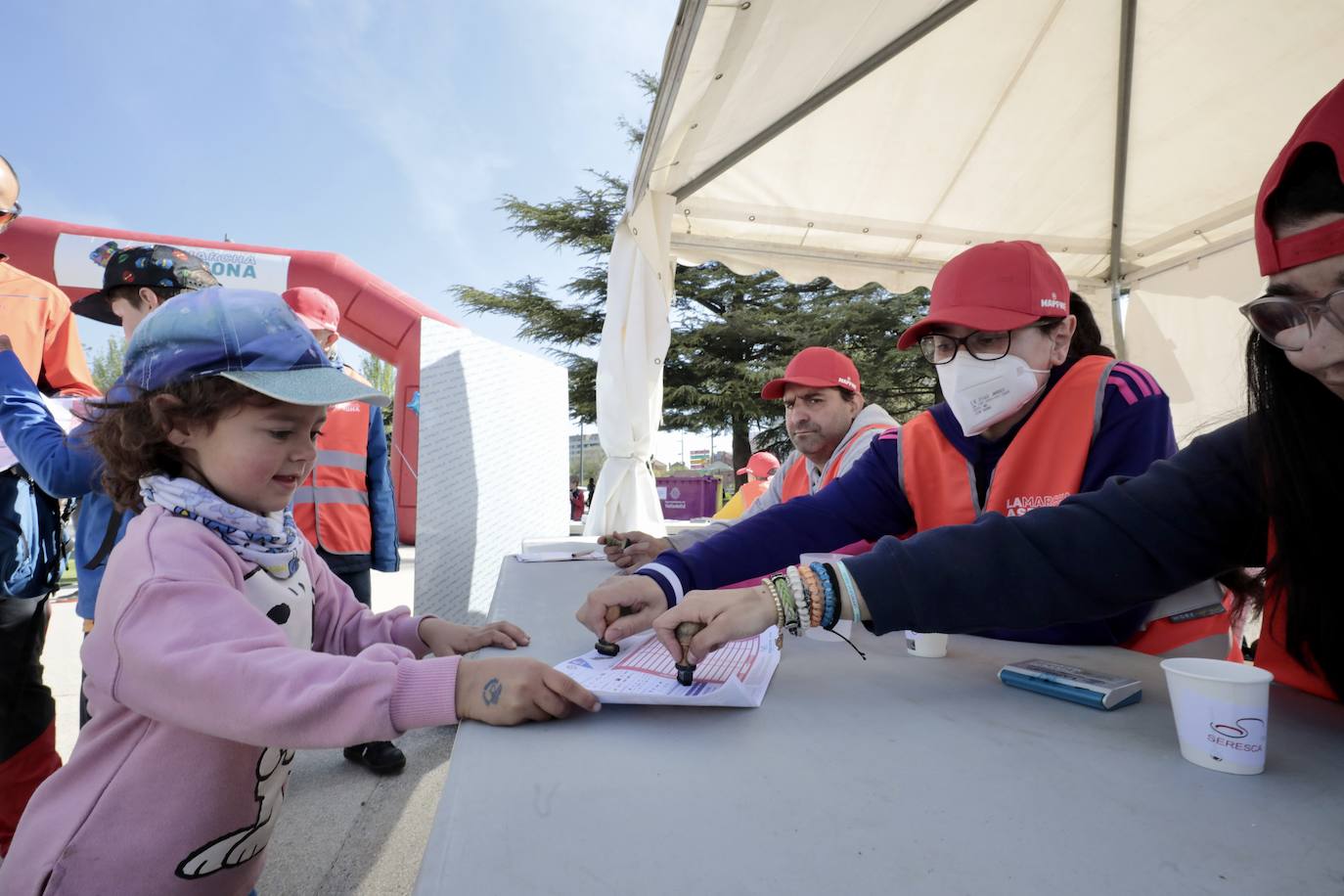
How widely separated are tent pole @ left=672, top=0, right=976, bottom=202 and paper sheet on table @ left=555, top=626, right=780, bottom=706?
2.66 metres

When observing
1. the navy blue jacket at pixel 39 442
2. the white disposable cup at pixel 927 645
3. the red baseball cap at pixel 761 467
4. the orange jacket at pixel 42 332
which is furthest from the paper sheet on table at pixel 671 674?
the red baseball cap at pixel 761 467

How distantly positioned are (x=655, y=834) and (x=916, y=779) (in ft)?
0.90

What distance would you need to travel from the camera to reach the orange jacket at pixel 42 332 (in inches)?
64.1

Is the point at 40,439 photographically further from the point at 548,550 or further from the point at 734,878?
the point at 734,878

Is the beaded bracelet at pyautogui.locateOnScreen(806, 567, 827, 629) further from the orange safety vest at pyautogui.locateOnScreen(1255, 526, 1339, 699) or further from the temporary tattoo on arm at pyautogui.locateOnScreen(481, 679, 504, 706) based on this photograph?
the orange safety vest at pyautogui.locateOnScreen(1255, 526, 1339, 699)

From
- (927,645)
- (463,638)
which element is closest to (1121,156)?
(927,645)

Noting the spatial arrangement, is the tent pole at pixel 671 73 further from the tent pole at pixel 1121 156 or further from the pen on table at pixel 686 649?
the tent pole at pixel 1121 156

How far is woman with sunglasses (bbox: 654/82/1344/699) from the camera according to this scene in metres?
0.83

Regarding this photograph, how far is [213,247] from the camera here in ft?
23.8

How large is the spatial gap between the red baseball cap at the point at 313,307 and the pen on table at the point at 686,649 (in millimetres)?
1998

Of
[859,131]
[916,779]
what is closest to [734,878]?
[916,779]

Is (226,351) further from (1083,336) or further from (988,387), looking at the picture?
(1083,336)

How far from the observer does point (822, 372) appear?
8.98 ft

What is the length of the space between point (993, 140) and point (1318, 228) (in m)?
3.23
